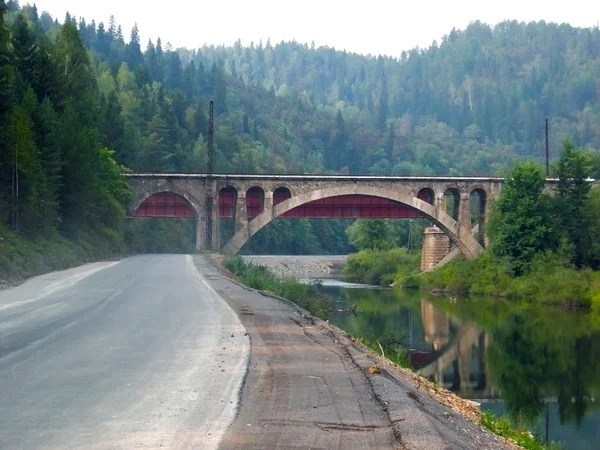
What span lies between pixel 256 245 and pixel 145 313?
338 feet

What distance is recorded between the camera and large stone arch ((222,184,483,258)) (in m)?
78.9

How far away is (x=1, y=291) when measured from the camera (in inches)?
1217

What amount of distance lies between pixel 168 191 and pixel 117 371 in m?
65.0

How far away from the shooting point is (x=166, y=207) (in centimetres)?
8075

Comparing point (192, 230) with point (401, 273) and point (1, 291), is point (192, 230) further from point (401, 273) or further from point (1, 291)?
point (1, 291)

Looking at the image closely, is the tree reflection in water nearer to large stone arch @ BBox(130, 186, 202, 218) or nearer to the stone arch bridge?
the stone arch bridge

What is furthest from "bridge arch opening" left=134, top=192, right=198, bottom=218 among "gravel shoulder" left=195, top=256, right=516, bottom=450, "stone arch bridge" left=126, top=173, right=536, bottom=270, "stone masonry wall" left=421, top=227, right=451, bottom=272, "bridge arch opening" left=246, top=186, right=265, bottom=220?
"gravel shoulder" left=195, top=256, right=516, bottom=450

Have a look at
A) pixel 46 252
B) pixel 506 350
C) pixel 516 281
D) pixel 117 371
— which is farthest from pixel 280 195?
pixel 117 371

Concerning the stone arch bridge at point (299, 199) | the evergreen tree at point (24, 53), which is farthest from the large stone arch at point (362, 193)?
the evergreen tree at point (24, 53)

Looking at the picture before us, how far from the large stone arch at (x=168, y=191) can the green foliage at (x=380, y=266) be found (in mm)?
19648

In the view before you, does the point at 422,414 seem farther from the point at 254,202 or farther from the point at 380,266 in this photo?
the point at 380,266

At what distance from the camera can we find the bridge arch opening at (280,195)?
264 ft

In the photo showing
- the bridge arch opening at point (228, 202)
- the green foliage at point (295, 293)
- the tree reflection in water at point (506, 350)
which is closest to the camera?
the tree reflection in water at point (506, 350)

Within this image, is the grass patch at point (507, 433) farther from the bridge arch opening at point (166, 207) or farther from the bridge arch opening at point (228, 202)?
the bridge arch opening at point (166, 207)
